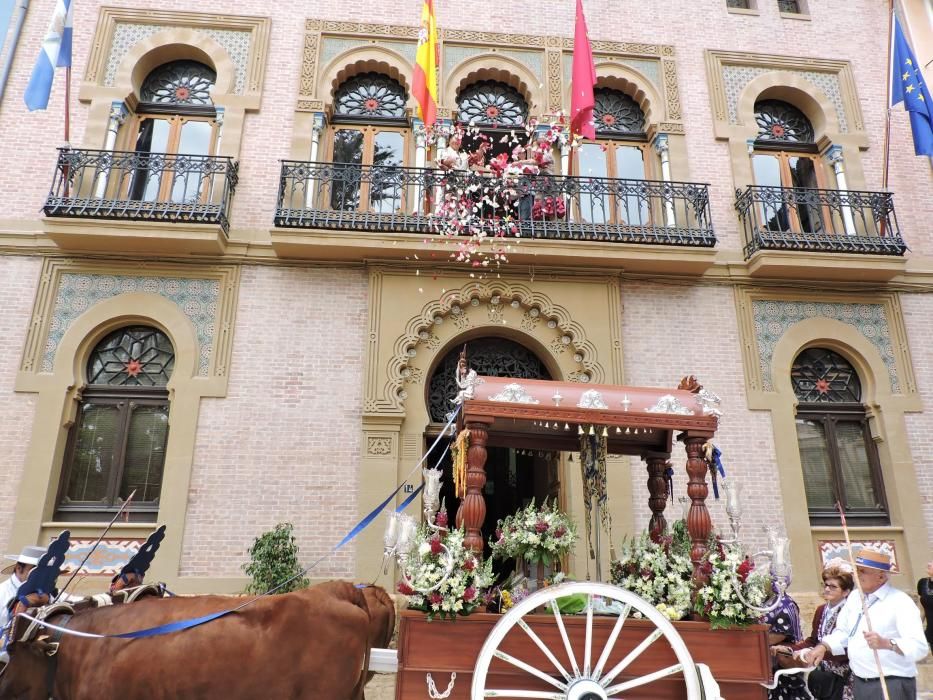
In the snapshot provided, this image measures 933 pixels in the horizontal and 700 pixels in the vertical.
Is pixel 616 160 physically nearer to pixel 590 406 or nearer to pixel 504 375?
pixel 504 375

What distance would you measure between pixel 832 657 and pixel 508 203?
7.08 meters

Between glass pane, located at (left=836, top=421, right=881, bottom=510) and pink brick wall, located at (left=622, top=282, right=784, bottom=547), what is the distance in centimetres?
131

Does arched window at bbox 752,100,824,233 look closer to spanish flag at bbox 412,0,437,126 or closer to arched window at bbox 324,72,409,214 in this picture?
spanish flag at bbox 412,0,437,126

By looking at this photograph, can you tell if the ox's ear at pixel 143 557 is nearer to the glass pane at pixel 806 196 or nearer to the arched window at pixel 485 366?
the arched window at pixel 485 366

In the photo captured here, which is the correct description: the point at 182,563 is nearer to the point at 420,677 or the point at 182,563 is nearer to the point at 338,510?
the point at 338,510

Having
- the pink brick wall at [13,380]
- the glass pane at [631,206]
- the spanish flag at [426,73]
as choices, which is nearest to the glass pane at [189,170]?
the pink brick wall at [13,380]

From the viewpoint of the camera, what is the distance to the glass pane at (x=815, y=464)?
9578mm

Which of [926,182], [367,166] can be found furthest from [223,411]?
[926,182]

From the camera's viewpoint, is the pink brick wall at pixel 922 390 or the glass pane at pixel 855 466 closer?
the pink brick wall at pixel 922 390

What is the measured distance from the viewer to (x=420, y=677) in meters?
4.47

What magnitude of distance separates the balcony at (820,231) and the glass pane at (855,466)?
235cm

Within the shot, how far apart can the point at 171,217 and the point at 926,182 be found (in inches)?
473

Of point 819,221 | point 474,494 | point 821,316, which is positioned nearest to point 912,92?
point 819,221

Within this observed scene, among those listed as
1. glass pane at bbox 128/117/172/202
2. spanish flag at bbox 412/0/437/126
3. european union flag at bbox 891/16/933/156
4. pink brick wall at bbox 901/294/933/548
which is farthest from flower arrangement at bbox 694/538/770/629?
glass pane at bbox 128/117/172/202
